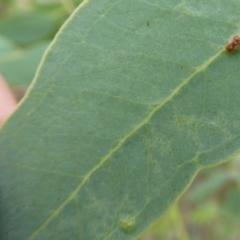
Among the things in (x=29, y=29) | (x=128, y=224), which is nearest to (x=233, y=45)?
(x=128, y=224)

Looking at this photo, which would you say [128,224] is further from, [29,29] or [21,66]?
[29,29]

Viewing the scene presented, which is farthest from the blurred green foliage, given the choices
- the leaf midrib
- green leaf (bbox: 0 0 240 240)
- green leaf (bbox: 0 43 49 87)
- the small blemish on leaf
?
the small blemish on leaf

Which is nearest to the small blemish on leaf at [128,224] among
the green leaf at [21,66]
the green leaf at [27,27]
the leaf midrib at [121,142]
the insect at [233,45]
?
the leaf midrib at [121,142]

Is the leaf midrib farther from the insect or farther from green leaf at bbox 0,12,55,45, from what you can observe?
green leaf at bbox 0,12,55,45

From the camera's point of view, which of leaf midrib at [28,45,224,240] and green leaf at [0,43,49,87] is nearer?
leaf midrib at [28,45,224,240]

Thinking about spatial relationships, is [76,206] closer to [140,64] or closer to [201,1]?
[140,64]

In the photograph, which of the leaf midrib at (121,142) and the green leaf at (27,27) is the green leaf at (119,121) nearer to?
the leaf midrib at (121,142)

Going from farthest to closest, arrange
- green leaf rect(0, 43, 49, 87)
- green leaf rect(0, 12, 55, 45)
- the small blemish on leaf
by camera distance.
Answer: green leaf rect(0, 12, 55, 45), green leaf rect(0, 43, 49, 87), the small blemish on leaf
